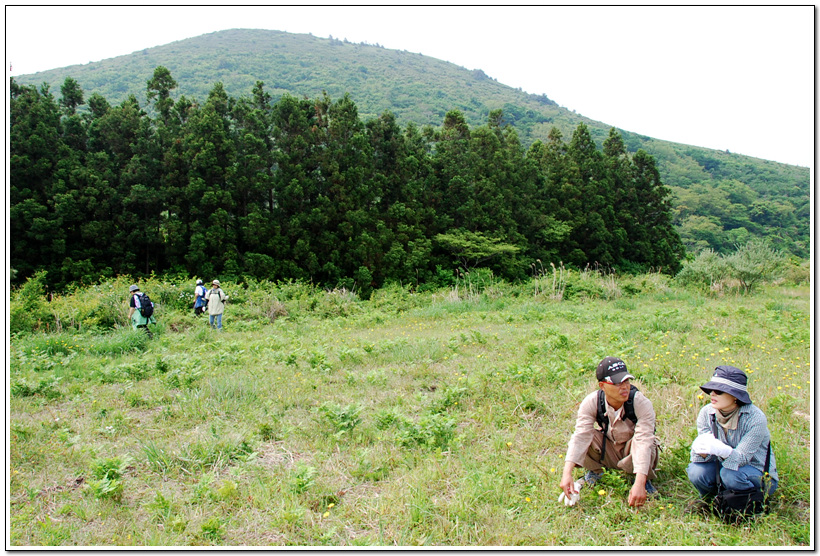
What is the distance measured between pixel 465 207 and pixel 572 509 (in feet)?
64.8

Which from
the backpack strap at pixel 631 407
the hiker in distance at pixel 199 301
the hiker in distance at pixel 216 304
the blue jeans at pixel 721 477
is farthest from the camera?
the hiker in distance at pixel 199 301

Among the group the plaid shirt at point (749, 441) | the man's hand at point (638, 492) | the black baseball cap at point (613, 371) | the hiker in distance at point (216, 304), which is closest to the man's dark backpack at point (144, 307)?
the hiker in distance at point (216, 304)

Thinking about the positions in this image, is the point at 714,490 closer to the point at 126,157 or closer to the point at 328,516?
the point at 328,516

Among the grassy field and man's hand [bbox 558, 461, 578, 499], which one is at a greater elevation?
man's hand [bbox 558, 461, 578, 499]

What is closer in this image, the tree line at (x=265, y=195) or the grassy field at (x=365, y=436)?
the grassy field at (x=365, y=436)

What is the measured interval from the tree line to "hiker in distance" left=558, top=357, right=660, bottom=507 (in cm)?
1584

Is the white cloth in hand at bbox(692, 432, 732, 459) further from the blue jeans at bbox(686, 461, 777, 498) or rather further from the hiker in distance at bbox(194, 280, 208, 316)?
the hiker in distance at bbox(194, 280, 208, 316)

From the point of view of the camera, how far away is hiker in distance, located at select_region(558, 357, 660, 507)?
3.04 m

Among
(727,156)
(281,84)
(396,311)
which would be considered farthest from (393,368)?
(281,84)

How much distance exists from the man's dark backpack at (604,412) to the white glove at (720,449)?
456 millimetres

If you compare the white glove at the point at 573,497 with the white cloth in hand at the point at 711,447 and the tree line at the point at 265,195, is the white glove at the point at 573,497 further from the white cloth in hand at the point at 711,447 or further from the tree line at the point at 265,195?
the tree line at the point at 265,195

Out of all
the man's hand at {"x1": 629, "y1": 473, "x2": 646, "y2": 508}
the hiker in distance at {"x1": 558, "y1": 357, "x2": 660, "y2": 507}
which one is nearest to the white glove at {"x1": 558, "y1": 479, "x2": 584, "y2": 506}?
the hiker in distance at {"x1": 558, "y1": 357, "x2": 660, "y2": 507}

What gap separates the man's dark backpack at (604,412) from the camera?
10.6ft

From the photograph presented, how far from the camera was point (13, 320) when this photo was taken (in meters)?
10.1
